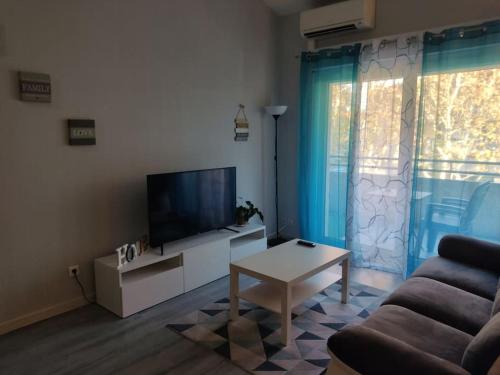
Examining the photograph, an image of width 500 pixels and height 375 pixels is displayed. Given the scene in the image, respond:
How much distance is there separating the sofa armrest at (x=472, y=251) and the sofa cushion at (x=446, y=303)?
19.0 inches

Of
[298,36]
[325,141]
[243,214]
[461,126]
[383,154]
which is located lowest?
[243,214]

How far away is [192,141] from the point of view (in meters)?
3.66

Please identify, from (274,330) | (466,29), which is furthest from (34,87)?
(466,29)

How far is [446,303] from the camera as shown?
2131 millimetres

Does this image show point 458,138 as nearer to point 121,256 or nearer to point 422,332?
point 422,332

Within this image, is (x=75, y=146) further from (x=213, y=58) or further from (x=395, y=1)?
(x=395, y=1)

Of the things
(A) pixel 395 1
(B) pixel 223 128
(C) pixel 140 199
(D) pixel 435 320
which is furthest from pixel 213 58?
(D) pixel 435 320

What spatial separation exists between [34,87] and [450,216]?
11.5 feet

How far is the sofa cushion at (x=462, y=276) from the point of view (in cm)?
235

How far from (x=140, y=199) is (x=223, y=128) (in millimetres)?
1225

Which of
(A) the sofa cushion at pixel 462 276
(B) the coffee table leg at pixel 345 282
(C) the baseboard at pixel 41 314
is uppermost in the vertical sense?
(A) the sofa cushion at pixel 462 276

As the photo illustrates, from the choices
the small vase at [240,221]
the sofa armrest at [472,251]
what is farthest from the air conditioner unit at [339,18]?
the sofa armrest at [472,251]

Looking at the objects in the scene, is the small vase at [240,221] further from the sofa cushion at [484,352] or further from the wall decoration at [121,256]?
the sofa cushion at [484,352]

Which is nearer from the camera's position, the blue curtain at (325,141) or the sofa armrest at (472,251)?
the sofa armrest at (472,251)
